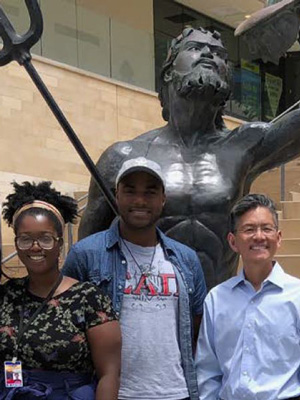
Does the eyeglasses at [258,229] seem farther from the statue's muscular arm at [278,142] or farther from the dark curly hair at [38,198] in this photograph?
the statue's muscular arm at [278,142]

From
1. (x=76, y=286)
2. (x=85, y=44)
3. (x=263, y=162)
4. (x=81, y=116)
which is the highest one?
(x=85, y=44)

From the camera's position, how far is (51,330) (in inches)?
98.7

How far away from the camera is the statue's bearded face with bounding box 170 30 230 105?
11.8 feet

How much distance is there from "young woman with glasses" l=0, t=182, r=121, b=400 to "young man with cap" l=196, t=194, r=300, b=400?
1.01ft

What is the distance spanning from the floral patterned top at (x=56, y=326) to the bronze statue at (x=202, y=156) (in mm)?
1040

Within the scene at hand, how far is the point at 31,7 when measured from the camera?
9.53ft

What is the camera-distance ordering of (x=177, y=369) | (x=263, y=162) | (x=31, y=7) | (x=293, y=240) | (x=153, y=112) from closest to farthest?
(x=177, y=369) → (x=31, y=7) → (x=263, y=162) → (x=293, y=240) → (x=153, y=112)

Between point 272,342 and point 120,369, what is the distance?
45 cm

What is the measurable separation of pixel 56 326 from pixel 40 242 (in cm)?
26

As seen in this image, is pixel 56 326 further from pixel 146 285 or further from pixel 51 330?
pixel 146 285

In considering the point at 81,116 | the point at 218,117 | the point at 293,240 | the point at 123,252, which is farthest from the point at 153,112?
the point at 123,252

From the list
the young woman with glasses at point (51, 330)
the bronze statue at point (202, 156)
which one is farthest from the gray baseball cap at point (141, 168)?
the bronze statue at point (202, 156)

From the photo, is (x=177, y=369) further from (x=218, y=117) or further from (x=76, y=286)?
(x=218, y=117)

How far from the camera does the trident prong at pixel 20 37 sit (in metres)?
2.92
